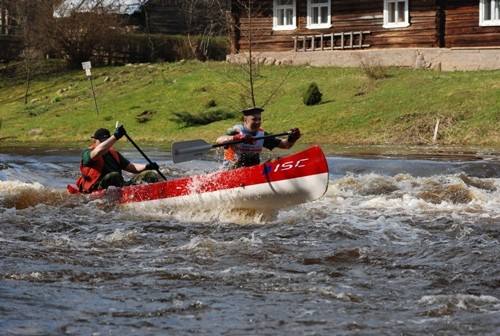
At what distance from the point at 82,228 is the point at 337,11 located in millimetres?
26943

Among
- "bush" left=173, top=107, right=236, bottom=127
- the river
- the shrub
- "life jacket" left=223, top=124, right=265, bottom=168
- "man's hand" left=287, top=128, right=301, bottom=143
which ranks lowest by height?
"bush" left=173, top=107, right=236, bottom=127

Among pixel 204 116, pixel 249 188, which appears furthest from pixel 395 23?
pixel 249 188

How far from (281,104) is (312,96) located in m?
1.60

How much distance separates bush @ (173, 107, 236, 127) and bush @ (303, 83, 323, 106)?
2.51 meters

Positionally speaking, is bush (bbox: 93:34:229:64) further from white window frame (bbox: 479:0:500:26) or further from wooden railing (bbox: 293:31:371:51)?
Result: white window frame (bbox: 479:0:500:26)

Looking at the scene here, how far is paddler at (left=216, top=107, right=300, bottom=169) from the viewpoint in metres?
13.2

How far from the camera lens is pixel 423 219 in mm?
13367

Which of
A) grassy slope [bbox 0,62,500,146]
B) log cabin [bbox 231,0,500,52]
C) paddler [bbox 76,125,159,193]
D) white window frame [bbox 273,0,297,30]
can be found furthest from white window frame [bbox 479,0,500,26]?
paddler [bbox 76,125,159,193]

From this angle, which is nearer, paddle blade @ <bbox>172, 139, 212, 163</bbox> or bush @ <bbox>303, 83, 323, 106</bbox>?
paddle blade @ <bbox>172, 139, 212, 163</bbox>

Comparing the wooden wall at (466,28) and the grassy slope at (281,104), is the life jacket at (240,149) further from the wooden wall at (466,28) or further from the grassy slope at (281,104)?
the wooden wall at (466,28)

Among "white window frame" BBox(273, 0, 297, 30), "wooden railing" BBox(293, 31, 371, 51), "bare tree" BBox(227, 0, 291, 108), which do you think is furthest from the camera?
"white window frame" BBox(273, 0, 297, 30)

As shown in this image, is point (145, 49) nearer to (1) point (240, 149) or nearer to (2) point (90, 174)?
(2) point (90, 174)

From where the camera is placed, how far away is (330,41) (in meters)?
38.3

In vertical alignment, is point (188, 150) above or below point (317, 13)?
below
